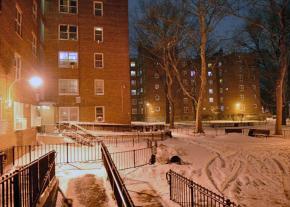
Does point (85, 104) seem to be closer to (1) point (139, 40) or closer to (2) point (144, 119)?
(1) point (139, 40)

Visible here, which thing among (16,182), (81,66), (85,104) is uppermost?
(81,66)

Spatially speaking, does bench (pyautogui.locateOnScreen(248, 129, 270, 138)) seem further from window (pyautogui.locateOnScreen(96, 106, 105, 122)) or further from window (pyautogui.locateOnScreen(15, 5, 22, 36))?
window (pyautogui.locateOnScreen(15, 5, 22, 36))

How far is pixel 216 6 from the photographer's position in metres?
31.7

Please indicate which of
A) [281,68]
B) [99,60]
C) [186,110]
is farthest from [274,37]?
[186,110]

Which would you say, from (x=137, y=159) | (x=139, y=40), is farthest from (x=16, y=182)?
(x=139, y=40)

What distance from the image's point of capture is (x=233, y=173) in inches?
587

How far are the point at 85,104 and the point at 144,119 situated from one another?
143ft

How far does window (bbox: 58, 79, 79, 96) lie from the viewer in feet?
114

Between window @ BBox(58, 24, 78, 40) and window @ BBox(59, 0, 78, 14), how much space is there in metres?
1.63

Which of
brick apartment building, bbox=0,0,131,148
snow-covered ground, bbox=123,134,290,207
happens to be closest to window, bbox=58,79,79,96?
brick apartment building, bbox=0,0,131,148

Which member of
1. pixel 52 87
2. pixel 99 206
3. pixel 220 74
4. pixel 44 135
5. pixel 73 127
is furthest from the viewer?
pixel 220 74

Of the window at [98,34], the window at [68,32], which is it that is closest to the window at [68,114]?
the window at [68,32]

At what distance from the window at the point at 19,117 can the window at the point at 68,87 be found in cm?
1479

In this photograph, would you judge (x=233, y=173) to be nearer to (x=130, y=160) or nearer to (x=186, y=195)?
(x=186, y=195)
